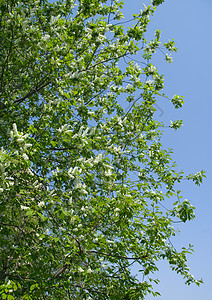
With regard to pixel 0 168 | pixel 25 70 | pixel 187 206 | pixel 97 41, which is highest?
pixel 97 41

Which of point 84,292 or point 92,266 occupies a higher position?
point 92,266

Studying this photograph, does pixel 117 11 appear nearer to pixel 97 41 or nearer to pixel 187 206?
pixel 97 41

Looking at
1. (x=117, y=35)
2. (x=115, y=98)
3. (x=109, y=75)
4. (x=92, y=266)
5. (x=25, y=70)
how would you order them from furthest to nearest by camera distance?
1. (x=115, y=98)
2. (x=109, y=75)
3. (x=117, y=35)
4. (x=25, y=70)
5. (x=92, y=266)

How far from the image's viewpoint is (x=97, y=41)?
5664 millimetres

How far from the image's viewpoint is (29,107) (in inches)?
243

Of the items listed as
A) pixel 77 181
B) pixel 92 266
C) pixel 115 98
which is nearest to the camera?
pixel 77 181

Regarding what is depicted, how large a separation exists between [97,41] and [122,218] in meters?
3.84

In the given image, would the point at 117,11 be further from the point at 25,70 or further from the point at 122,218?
the point at 122,218

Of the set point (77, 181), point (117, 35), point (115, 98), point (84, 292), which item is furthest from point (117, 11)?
point (84, 292)

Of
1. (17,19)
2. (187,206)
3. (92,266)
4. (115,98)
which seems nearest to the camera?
(17,19)

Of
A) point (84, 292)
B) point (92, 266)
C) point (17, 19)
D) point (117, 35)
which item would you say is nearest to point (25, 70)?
point (17, 19)

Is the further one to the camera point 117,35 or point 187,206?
point 117,35

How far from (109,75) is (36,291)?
5.05 meters

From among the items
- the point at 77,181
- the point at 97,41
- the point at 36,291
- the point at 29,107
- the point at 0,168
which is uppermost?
the point at 97,41
